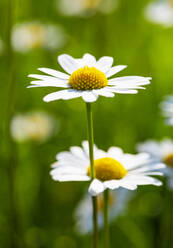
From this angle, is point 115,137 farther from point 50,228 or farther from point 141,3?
point 141,3

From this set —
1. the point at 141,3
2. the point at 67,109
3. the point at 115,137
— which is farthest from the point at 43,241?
the point at 141,3

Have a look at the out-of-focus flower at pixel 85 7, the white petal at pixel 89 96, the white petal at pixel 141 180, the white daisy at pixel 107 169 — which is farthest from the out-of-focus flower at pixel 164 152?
the out-of-focus flower at pixel 85 7

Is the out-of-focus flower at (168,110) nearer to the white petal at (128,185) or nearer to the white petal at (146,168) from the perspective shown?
the white petal at (146,168)

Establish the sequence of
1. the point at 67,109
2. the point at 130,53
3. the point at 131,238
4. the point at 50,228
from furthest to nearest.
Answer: the point at 130,53, the point at 67,109, the point at 50,228, the point at 131,238

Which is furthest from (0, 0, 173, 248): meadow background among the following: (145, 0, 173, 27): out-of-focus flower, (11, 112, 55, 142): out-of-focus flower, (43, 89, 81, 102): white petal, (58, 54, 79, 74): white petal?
(43, 89, 81, 102): white petal

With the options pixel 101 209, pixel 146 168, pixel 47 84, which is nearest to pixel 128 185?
pixel 146 168

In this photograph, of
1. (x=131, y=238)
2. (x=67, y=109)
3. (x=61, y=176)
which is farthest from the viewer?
(x=67, y=109)
